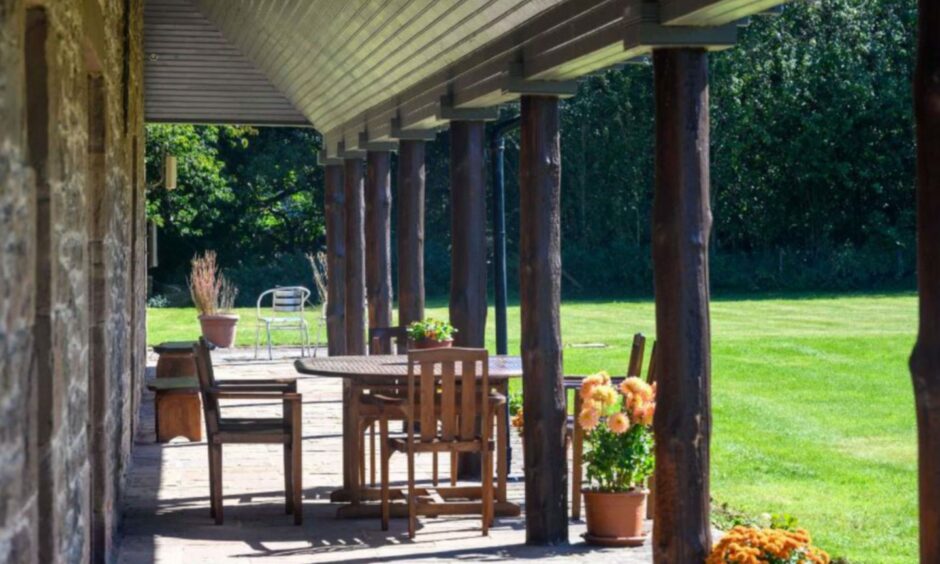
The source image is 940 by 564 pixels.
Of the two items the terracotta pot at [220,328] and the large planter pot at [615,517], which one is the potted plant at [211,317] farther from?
the large planter pot at [615,517]

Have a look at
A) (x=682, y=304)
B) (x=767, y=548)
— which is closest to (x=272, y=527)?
(x=682, y=304)

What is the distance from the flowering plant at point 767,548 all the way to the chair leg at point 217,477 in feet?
10.6

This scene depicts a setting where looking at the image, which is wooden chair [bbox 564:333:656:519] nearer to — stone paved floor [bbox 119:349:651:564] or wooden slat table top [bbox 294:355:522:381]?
stone paved floor [bbox 119:349:651:564]

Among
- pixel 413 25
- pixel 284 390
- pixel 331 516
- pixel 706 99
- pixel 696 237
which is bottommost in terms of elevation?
pixel 331 516

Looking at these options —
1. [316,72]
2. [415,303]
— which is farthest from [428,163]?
[415,303]

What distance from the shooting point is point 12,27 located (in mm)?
3205

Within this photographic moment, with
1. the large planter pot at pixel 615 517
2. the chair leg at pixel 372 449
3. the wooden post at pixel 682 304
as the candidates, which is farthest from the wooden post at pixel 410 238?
the wooden post at pixel 682 304

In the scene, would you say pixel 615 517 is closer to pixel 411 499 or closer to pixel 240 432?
pixel 411 499

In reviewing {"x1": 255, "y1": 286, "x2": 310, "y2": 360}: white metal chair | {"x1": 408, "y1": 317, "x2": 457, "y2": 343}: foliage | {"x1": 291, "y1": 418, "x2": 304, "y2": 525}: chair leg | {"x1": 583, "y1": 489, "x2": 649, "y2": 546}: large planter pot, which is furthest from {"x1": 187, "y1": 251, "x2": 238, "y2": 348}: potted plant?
{"x1": 583, "y1": 489, "x2": 649, "y2": 546}: large planter pot

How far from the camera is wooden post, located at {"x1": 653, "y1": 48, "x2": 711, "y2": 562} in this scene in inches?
225

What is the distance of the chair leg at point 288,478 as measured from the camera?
8133 mm

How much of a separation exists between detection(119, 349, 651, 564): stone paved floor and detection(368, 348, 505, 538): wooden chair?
215 mm

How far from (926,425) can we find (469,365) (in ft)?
13.4

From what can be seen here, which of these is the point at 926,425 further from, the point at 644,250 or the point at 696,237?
the point at 644,250
